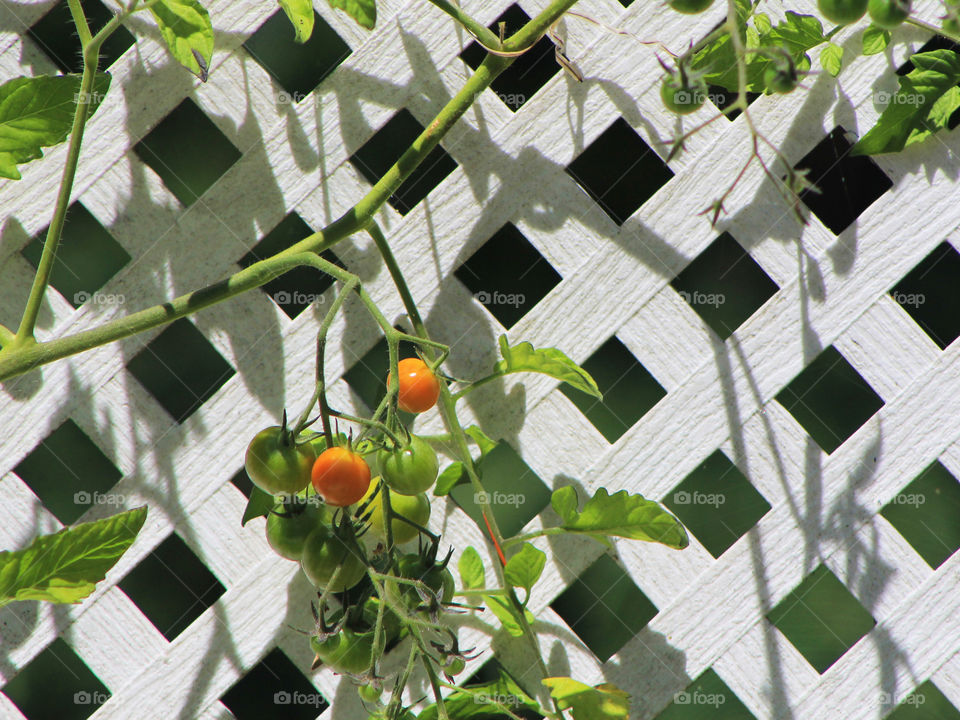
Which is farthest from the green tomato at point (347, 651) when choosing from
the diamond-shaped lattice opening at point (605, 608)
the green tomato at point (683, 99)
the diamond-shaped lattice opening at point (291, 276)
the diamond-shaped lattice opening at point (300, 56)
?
the diamond-shaped lattice opening at point (300, 56)

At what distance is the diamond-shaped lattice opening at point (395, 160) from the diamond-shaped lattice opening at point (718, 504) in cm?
57

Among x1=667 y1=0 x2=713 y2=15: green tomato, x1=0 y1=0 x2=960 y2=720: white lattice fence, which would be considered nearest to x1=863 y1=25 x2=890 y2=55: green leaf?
x1=0 y1=0 x2=960 y2=720: white lattice fence

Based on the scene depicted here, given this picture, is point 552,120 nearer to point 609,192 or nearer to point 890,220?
point 609,192

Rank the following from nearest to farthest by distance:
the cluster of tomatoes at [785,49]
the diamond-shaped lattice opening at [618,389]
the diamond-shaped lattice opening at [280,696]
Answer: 1. the cluster of tomatoes at [785,49]
2. the diamond-shaped lattice opening at [280,696]
3. the diamond-shaped lattice opening at [618,389]

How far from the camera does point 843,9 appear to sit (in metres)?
0.74

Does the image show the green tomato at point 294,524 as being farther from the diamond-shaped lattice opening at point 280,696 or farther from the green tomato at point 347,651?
the diamond-shaped lattice opening at point 280,696

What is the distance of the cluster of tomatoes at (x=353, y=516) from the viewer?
775 millimetres

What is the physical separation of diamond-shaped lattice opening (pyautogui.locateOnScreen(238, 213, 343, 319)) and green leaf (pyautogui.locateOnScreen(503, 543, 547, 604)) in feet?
1.40

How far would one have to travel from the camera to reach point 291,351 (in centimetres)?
103

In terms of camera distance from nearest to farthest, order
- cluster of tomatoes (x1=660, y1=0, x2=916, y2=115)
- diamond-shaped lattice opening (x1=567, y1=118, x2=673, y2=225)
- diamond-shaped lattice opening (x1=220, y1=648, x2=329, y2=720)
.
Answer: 1. cluster of tomatoes (x1=660, y1=0, x2=916, y2=115)
2. diamond-shaped lattice opening (x1=220, y1=648, x2=329, y2=720)
3. diamond-shaped lattice opening (x1=567, y1=118, x2=673, y2=225)

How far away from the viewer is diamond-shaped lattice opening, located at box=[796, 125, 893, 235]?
1.04m

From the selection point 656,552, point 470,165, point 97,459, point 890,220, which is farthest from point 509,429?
point 97,459

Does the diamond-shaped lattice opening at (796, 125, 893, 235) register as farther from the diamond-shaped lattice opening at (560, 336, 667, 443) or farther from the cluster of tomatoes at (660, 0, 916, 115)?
the diamond-shaped lattice opening at (560, 336, 667, 443)

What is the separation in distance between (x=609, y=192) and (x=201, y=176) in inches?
24.3
